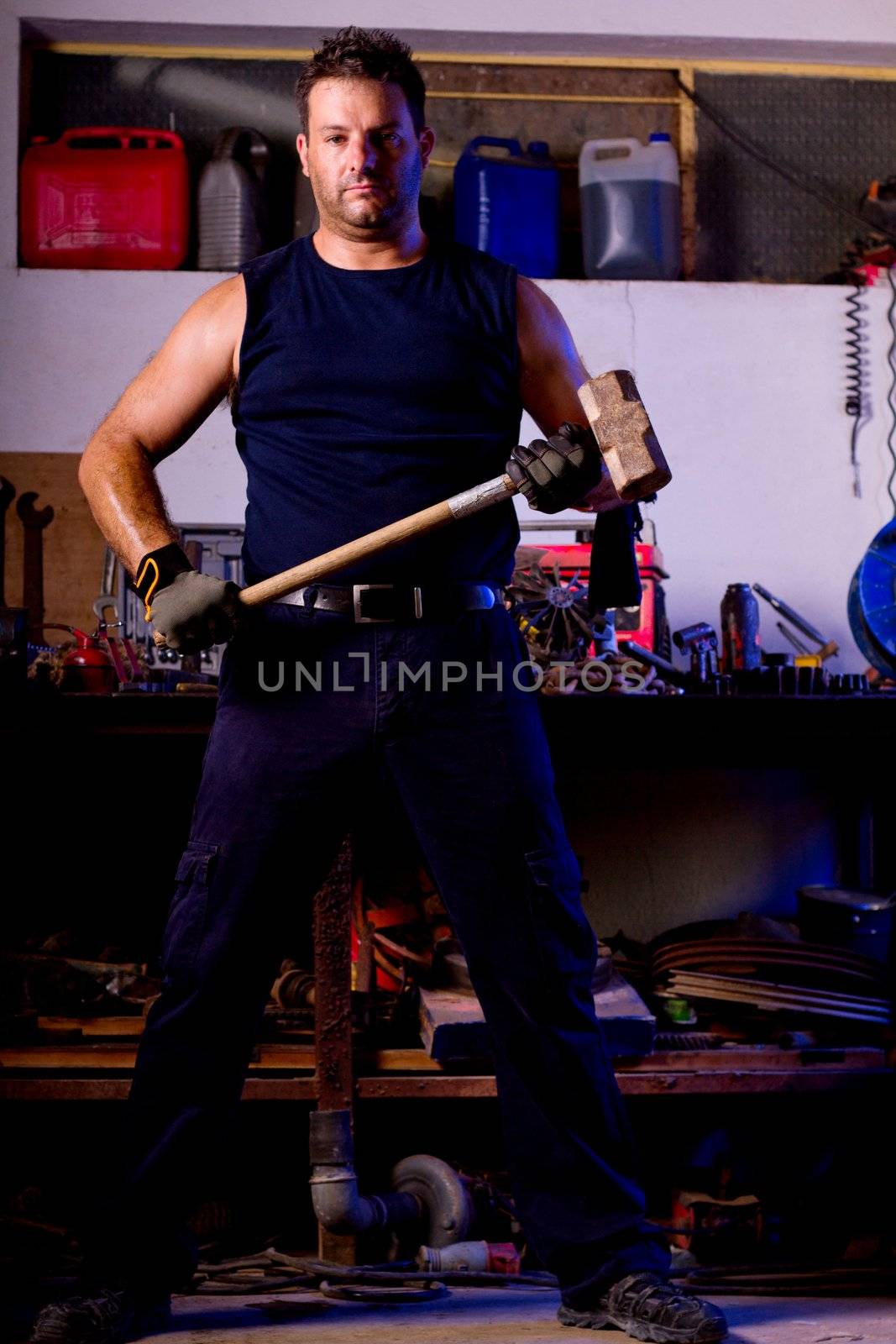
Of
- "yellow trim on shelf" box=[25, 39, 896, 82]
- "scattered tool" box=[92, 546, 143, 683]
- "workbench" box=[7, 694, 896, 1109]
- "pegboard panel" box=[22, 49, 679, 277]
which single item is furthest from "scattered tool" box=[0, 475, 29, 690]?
"yellow trim on shelf" box=[25, 39, 896, 82]

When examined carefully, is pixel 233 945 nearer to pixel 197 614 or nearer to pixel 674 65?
pixel 197 614

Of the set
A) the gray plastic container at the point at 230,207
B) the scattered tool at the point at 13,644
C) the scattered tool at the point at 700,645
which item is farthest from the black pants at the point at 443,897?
the gray plastic container at the point at 230,207

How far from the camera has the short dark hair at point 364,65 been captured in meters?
2.07

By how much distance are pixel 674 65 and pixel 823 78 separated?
0.50 metres

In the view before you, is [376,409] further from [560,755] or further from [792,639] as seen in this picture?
[792,639]

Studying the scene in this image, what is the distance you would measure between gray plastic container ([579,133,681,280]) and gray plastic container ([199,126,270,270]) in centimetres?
103

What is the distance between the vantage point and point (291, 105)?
4070mm

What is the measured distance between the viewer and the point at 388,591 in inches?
77.6

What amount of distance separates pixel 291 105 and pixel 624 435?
106 inches

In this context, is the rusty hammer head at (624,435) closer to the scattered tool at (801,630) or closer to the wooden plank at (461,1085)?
the wooden plank at (461,1085)

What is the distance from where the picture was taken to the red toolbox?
3.86 metres

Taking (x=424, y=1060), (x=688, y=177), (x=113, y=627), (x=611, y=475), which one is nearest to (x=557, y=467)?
(x=611, y=475)

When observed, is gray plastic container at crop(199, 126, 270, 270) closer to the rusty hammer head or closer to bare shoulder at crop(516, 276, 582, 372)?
bare shoulder at crop(516, 276, 582, 372)

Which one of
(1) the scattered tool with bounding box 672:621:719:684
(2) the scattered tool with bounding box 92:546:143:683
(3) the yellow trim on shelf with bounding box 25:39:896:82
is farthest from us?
(3) the yellow trim on shelf with bounding box 25:39:896:82
